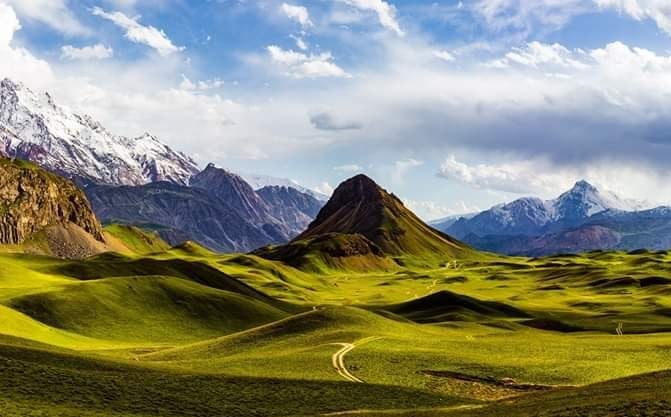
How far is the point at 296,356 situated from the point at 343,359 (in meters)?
5.77

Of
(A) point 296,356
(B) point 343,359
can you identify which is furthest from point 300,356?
(B) point 343,359

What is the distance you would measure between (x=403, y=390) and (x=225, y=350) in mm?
37421

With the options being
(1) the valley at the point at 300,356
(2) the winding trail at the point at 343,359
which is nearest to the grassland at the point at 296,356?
(1) the valley at the point at 300,356

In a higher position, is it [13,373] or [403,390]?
[13,373]

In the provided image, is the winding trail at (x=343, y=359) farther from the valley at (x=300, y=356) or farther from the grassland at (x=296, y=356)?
the grassland at (x=296, y=356)

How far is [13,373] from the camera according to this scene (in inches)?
1984

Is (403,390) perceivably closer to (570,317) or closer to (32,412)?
(32,412)

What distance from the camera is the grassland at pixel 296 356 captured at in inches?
1933

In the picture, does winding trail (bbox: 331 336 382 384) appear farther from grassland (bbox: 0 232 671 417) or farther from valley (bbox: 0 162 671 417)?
grassland (bbox: 0 232 671 417)

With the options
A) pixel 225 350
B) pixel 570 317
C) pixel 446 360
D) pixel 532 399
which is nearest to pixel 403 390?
pixel 532 399

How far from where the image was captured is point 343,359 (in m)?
75.9

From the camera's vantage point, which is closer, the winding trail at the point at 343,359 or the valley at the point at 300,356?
the valley at the point at 300,356

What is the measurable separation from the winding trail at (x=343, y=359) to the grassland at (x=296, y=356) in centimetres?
89

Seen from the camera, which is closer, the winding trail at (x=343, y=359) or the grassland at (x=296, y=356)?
the grassland at (x=296, y=356)
